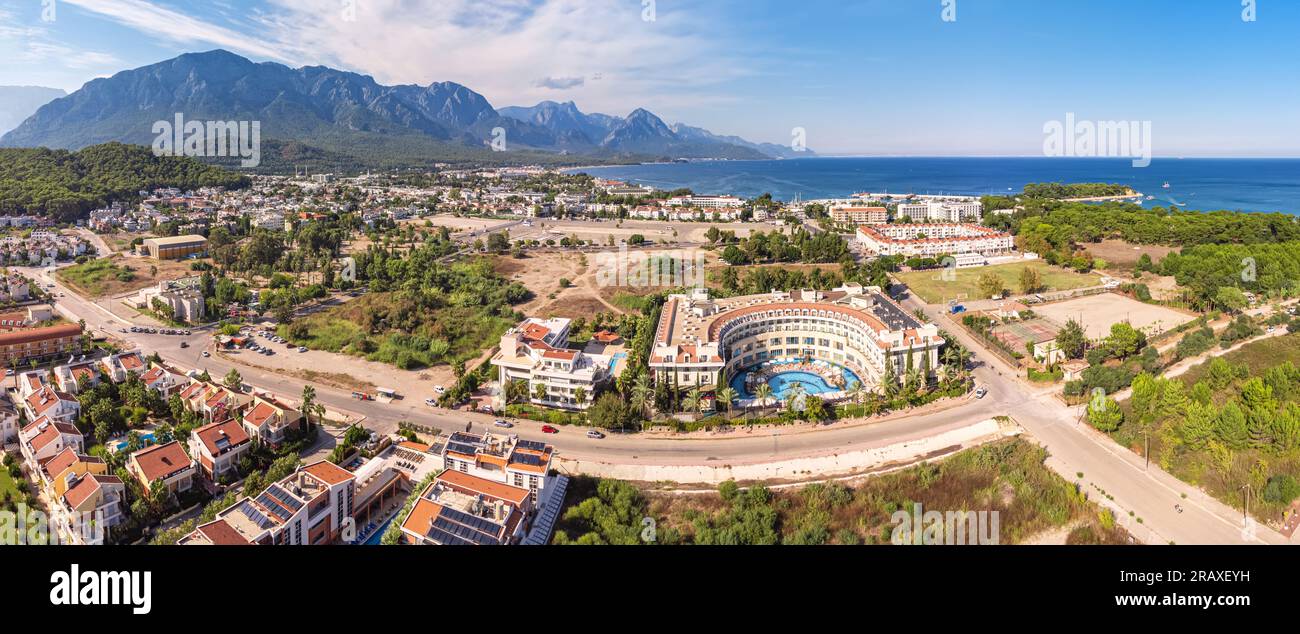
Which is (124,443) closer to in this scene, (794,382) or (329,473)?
(329,473)

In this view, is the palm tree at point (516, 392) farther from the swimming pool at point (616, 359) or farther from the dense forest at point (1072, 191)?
the dense forest at point (1072, 191)

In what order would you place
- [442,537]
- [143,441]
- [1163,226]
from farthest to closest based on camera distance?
[1163,226]
[143,441]
[442,537]

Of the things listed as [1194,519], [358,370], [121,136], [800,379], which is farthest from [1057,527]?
[121,136]

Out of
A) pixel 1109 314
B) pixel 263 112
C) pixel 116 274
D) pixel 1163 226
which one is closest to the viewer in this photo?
pixel 1109 314

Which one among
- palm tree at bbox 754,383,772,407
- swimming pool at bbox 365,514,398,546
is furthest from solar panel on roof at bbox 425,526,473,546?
palm tree at bbox 754,383,772,407

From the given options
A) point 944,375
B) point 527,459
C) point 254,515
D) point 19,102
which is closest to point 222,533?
point 254,515

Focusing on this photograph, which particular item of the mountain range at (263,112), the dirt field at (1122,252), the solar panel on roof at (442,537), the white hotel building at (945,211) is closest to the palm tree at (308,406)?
the solar panel on roof at (442,537)

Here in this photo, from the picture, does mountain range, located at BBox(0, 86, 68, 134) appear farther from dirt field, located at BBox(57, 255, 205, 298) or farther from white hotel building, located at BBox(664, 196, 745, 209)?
white hotel building, located at BBox(664, 196, 745, 209)
